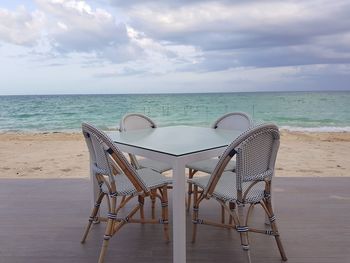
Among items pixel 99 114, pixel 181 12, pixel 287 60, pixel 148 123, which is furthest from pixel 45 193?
pixel 287 60

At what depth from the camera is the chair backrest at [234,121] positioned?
2.78 meters

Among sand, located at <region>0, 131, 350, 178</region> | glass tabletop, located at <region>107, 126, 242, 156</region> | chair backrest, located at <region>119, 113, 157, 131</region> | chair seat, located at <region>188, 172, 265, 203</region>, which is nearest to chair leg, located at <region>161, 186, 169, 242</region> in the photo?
chair seat, located at <region>188, 172, 265, 203</region>

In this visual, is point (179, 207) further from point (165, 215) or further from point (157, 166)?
point (157, 166)

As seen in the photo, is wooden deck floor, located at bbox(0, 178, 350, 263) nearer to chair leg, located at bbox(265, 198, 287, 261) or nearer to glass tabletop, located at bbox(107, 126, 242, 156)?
chair leg, located at bbox(265, 198, 287, 261)

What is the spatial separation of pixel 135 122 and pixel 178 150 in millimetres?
1260

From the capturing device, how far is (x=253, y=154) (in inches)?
65.3

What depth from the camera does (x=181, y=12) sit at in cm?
820

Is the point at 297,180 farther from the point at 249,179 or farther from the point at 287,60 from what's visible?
the point at 287,60

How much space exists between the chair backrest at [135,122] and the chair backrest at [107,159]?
3.05ft

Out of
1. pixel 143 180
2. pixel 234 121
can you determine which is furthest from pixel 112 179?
pixel 234 121

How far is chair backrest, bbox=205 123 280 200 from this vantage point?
1599mm

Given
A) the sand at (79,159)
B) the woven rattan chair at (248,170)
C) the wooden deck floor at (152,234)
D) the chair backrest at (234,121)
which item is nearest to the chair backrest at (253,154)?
the woven rattan chair at (248,170)

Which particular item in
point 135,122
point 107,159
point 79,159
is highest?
point 135,122

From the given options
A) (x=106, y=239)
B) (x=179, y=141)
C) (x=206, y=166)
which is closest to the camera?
(x=106, y=239)
